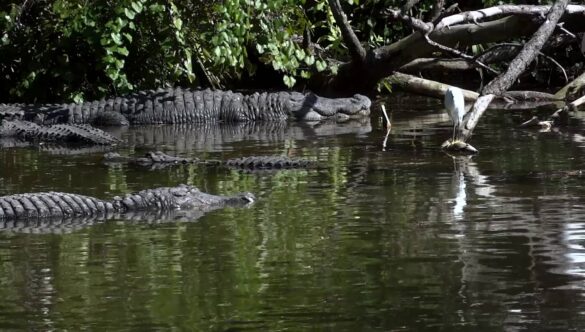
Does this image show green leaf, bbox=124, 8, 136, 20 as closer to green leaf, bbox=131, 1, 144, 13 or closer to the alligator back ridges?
green leaf, bbox=131, 1, 144, 13

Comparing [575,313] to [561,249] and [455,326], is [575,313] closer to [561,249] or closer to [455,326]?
[455,326]

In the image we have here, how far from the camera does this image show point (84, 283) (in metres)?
5.90

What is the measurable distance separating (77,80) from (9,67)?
0.96 metres

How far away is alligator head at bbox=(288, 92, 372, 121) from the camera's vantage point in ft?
54.0

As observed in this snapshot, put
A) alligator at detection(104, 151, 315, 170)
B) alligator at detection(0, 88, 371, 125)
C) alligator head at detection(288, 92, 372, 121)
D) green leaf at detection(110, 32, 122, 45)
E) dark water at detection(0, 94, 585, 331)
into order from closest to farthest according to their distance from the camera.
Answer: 1. dark water at detection(0, 94, 585, 331)
2. alligator at detection(104, 151, 315, 170)
3. green leaf at detection(110, 32, 122, 45)
4. alligator at detection(0, 88, 371, 125)
5. alligator head at detection(288, 92, 372, 121)

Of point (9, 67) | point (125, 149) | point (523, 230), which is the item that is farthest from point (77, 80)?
point (523, 230)

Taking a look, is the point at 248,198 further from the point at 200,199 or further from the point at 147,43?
the point at 147,43

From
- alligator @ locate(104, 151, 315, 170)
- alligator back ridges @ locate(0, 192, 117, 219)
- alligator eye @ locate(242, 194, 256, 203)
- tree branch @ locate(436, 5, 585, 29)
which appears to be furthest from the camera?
tree branch @ locate(436, 5, 585, 29)

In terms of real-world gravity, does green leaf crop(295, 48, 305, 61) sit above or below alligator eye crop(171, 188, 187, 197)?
above

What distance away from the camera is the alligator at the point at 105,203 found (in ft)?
25.8

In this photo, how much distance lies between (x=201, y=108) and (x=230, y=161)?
5922 millimetres

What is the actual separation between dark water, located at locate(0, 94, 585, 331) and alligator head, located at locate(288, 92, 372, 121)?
5267 millimetres

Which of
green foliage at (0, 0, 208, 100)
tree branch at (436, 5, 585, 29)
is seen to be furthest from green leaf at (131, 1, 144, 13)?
tree branch at (436, 5, 585, 29)

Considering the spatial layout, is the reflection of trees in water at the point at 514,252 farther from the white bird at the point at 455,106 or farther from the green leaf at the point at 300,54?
the green leaf at the point at 300,54
